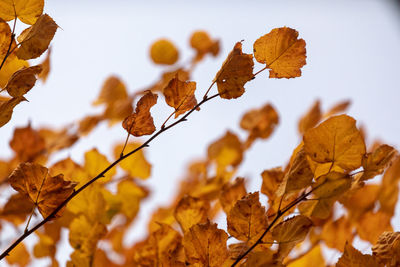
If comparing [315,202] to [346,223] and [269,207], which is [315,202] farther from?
[346,223]

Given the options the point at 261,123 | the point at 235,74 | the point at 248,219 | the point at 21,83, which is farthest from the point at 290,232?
the point at 261,123

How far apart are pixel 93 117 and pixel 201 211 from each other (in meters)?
0.45

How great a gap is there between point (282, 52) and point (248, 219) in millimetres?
177

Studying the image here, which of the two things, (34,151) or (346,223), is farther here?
(34,151)

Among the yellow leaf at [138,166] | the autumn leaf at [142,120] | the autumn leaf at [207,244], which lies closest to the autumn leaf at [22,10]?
the autumn leaf at [142,120]

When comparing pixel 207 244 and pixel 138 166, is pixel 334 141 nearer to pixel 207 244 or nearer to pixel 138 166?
pixel 207 244

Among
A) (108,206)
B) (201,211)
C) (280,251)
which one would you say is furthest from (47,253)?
(280,251)

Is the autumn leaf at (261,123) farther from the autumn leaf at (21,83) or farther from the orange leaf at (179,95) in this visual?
the autumn leaf at (21,83)

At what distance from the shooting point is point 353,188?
20.3 inches

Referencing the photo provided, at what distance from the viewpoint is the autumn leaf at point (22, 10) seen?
44 centimetres

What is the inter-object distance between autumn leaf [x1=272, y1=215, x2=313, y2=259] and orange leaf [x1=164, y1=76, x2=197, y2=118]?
0.16 metres

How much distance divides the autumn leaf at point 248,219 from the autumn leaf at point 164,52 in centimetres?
51

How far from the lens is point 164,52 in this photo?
917 mm

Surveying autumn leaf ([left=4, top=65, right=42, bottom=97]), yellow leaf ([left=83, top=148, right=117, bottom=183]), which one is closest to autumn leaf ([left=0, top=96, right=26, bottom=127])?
Answer: autumn leaf ([left=4, top=65, right=42, bottom=97])
